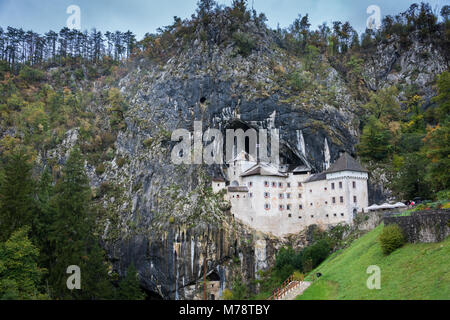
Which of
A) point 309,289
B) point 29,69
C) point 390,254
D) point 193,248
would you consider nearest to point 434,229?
point 390,254

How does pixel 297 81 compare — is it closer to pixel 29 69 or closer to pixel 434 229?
pixel 434 229

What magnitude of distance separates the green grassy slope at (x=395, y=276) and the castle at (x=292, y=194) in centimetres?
2143

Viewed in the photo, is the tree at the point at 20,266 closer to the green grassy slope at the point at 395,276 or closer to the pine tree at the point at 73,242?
the pine tree at the point at 73,242

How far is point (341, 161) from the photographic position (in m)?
55.7

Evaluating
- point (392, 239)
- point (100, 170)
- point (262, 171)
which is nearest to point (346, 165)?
point (262, 171)

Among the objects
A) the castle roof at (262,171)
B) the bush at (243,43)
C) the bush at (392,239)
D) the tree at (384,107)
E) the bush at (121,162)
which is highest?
the bush at (243,43)

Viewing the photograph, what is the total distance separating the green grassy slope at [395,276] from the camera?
21.6 m

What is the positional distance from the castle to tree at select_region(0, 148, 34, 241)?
25.8 m

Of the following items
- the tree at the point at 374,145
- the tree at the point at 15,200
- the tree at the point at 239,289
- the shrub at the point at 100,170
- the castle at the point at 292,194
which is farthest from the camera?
the shrub at the point at 100,170

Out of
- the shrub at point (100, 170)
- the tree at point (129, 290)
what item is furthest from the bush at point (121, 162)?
the tree at point (129, 290)

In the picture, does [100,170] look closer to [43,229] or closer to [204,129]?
[204,129]

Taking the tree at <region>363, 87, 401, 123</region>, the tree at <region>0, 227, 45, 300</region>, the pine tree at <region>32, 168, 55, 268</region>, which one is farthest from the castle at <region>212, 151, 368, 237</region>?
the tree at <region>0, 227, 45, 300</region>
